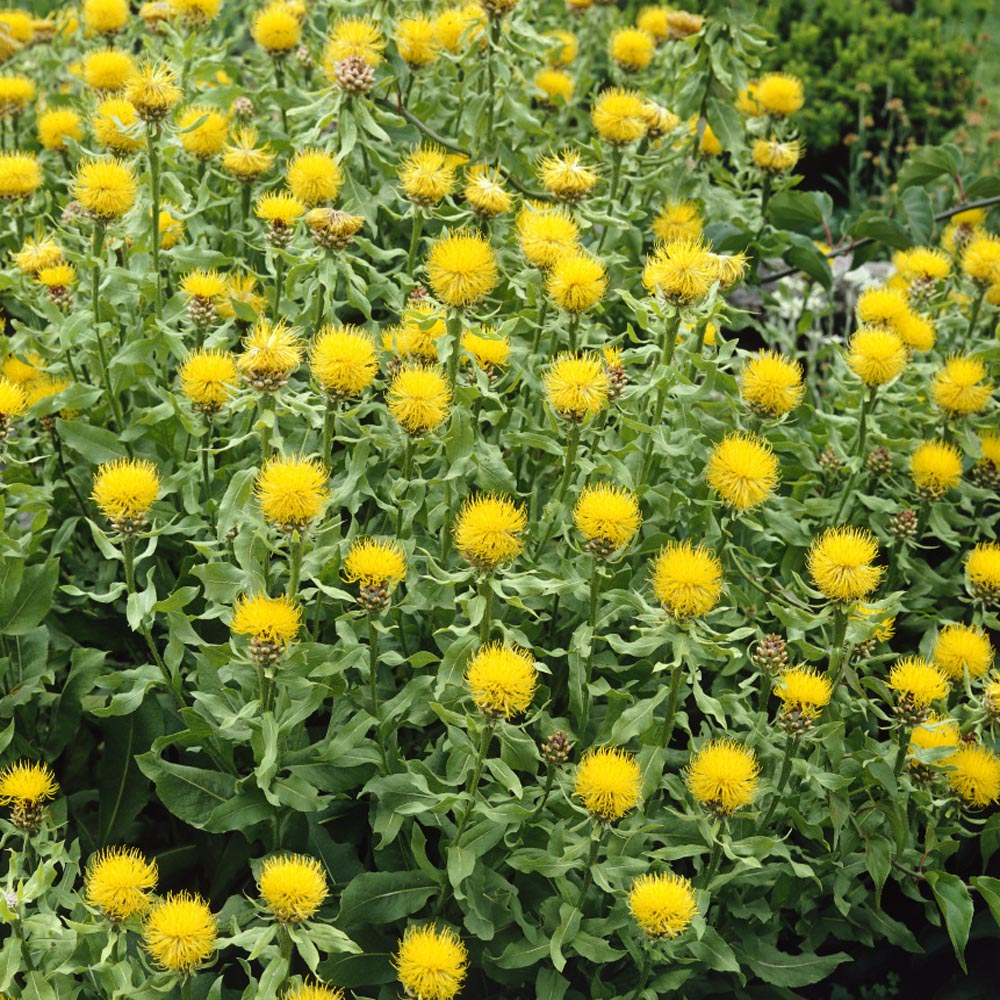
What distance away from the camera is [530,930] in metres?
2.16

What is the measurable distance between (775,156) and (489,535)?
5.73ft

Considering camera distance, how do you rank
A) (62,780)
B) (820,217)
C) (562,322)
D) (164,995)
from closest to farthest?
1. (164,995)
2. (562,322)
3. (62,780)
4. (820,217)

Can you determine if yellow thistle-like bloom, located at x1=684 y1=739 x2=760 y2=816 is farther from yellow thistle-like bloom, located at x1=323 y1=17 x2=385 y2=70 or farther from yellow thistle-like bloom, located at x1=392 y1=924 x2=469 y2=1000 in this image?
yellow thistle-like bloom, located at x1=323 y1=17 x2=385 y2=70

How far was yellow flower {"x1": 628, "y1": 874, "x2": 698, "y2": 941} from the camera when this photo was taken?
1924 millimetres

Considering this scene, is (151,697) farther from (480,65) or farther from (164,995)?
(480,65)

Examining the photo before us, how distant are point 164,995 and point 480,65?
2.06 metres

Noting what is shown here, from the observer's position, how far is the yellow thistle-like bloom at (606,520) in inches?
81.2

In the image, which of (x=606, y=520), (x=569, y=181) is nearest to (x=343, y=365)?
(x=606, y=520)

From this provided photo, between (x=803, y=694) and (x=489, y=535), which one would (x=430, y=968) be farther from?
(x=803, y=694)

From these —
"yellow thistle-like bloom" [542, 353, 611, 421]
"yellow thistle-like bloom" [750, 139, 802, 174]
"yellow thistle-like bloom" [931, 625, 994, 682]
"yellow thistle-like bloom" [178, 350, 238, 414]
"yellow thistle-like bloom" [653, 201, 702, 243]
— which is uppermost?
"yellow thistle-like bloom" [542, 353, 611, 421]

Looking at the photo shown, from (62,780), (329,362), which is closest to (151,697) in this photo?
(62,780)

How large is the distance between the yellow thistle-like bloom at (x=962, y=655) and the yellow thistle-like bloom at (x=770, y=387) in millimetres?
550

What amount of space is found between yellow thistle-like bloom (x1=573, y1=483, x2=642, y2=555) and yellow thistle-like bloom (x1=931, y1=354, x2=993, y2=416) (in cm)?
103

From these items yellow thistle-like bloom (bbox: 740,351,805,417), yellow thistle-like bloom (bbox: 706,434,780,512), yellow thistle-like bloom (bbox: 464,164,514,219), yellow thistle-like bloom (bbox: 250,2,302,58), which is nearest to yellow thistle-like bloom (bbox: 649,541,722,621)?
yellow thistle-like bloom (bbox: 706,434,780,512)
